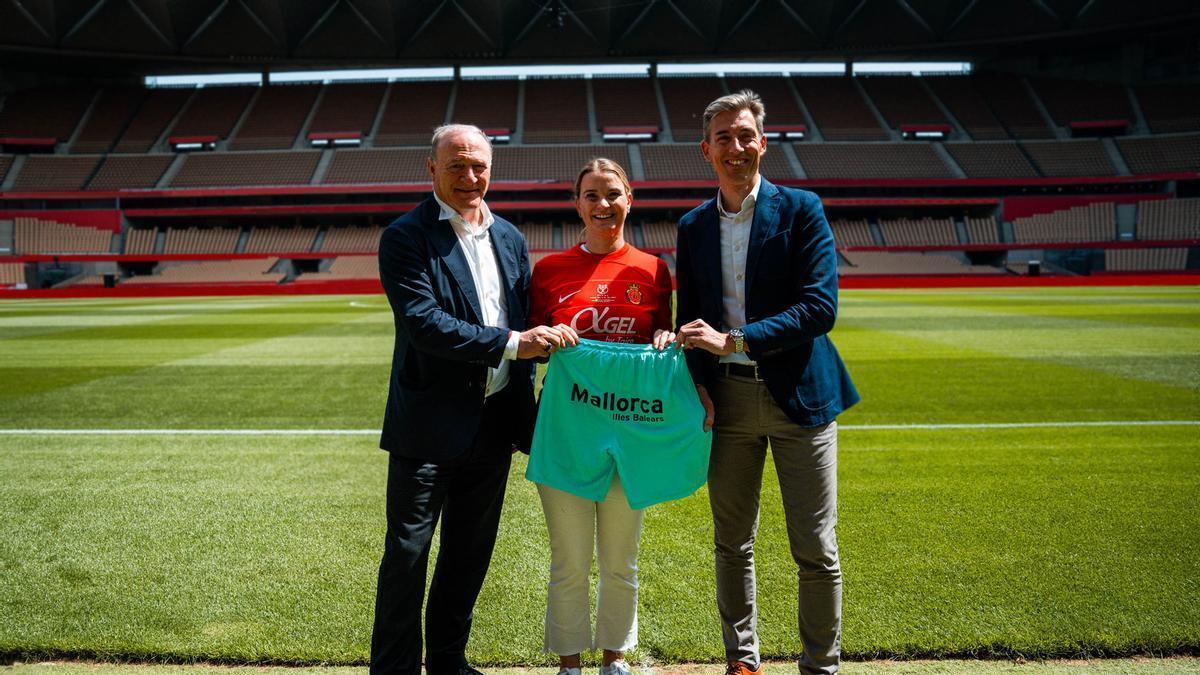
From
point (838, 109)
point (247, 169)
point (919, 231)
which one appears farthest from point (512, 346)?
point (838, 109)

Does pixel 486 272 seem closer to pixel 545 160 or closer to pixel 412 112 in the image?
pixel 545 160

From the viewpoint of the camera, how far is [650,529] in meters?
4.36

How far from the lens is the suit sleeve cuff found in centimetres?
260

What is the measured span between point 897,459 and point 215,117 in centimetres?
5307

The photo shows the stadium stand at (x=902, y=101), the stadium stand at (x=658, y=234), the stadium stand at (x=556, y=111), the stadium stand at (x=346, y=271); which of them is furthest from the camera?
the stadium stand at (x=902, y=101)

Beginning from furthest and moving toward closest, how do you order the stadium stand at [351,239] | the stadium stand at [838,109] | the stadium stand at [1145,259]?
the stadium stand at [838,109] → the stadium stand at [351,239] → the stadium stand at [1145,259]

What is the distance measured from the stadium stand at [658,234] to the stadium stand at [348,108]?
20.5 m

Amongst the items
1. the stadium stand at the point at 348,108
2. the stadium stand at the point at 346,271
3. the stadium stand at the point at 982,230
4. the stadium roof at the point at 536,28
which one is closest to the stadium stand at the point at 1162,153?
the stadium roof at the point at 536,28

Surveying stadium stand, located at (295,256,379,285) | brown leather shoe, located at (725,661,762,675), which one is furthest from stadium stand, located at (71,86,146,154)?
brown leather shoe, located at (725,661,762,675)

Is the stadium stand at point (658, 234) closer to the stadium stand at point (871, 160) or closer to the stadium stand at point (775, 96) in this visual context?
the stadium stand at point (871, 160)

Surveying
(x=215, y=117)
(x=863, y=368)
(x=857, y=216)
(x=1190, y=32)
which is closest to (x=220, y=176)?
(x=215, y=117)

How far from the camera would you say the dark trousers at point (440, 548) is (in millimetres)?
2631

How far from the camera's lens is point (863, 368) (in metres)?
9.84

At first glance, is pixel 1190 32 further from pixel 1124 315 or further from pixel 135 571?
pixel 135 571
